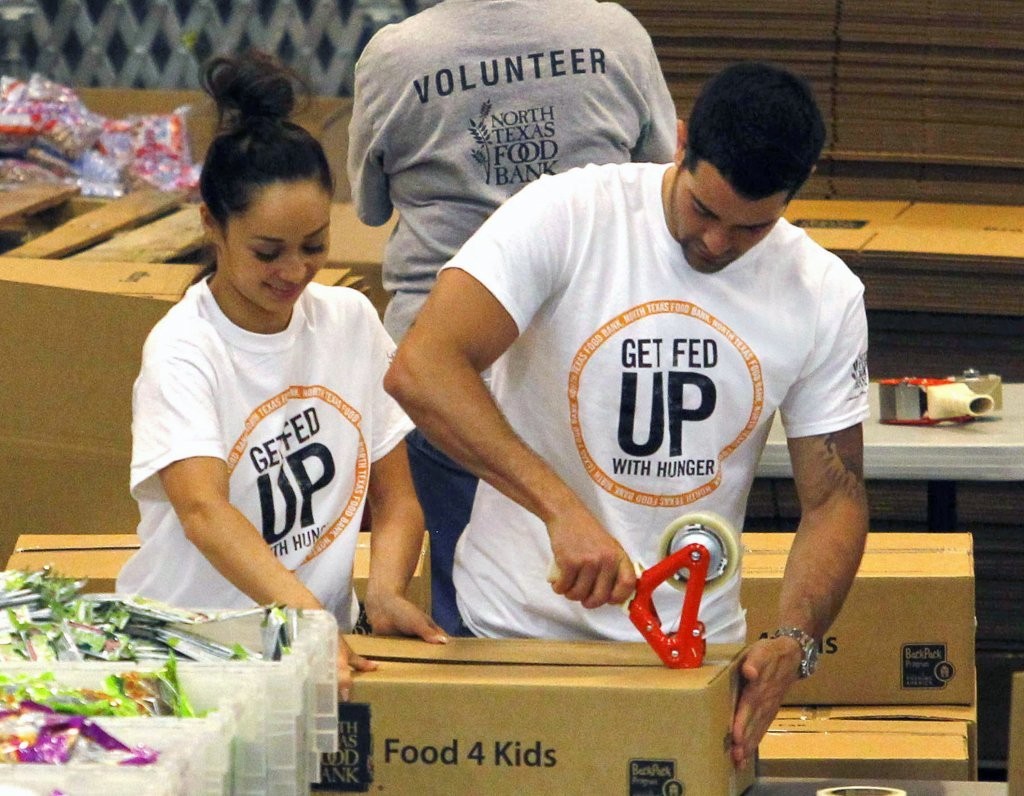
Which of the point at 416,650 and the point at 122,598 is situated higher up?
the point at 122,598

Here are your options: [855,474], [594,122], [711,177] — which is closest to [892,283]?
[594,122]

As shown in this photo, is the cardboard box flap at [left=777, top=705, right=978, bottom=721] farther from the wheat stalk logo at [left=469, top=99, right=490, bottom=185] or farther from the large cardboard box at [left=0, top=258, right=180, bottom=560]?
the large cardboard box at [left=0, top=258, right=180, bottom=560]

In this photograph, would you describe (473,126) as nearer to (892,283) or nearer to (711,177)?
(711,177)

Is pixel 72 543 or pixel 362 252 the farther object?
pixel 362 252

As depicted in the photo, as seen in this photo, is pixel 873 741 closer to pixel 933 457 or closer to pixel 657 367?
pixel 933 457

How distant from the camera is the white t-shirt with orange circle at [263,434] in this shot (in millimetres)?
2141

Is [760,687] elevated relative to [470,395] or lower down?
lower down

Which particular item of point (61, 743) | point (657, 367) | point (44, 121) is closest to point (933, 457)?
point (657, 367)

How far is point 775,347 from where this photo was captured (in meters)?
2.07

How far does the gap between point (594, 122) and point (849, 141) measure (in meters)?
1.97

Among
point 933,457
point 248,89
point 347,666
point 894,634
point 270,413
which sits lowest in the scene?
point 894,634

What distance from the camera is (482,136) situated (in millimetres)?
2891

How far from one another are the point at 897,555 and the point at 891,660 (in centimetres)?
21

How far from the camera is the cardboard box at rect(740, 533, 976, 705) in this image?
9.21 feet
